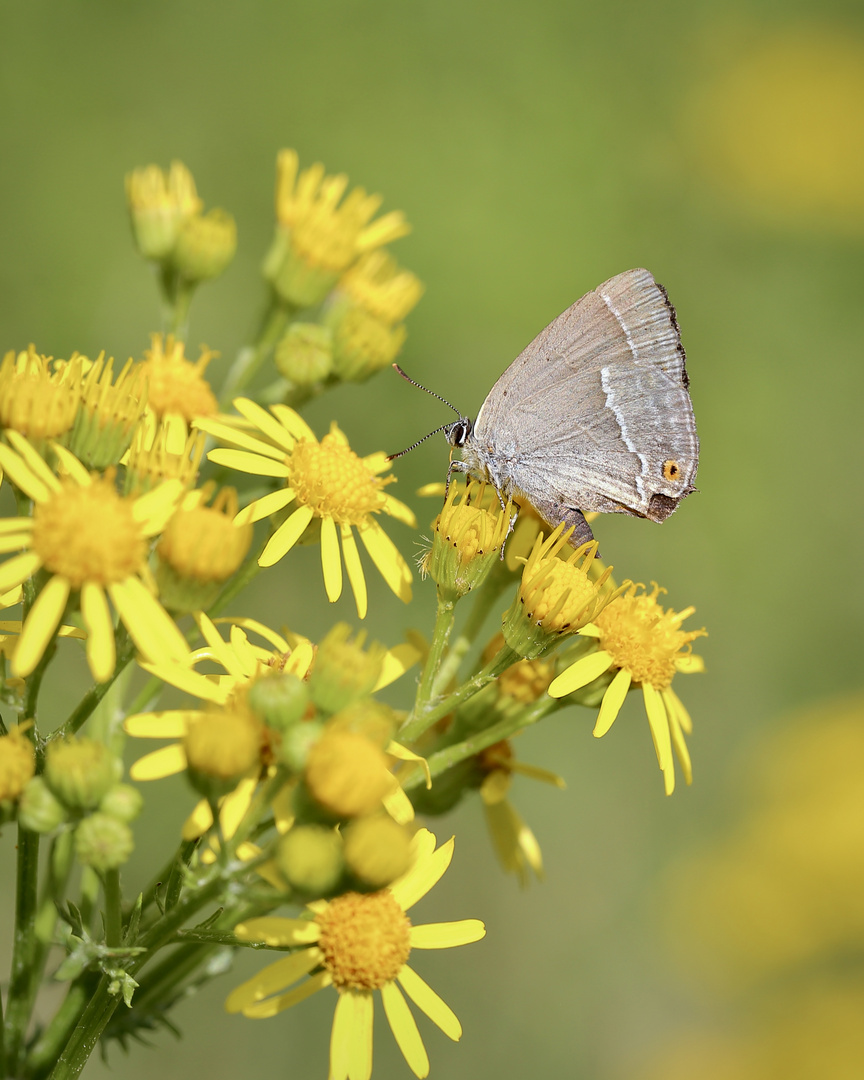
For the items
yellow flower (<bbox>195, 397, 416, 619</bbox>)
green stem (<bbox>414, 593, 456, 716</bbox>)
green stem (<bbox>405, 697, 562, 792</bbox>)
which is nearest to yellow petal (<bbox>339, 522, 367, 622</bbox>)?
yellow flower (<bbox>195, 397, 416, 619</bbox>)

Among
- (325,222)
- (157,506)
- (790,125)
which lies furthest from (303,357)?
(790,125)

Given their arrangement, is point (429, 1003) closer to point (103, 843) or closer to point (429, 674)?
point (429, 674)

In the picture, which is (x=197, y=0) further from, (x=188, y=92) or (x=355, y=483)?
(x=355, y=483)

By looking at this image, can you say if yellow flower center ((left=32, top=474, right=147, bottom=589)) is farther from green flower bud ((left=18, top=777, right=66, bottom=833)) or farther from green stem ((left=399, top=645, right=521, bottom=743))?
green stem ((left=399, top=645, right=521, bottom=743))

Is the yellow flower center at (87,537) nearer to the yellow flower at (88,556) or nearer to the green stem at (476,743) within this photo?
the yellow flower at (88,556)

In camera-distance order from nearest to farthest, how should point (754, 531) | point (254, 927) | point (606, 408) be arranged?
point (254, 927) → point (606, 408) → point (754, 531)

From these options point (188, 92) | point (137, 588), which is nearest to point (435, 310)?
point (188, 92)

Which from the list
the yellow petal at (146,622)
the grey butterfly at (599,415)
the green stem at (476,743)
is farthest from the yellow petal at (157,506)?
the grey butterfly at (599,415)
